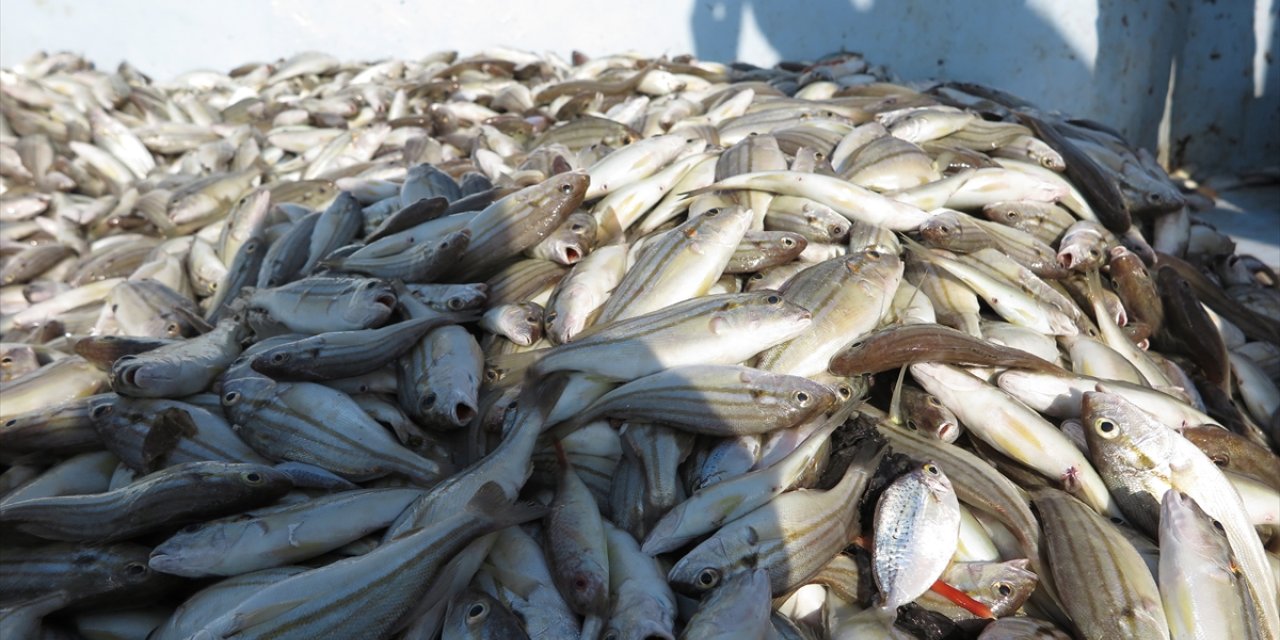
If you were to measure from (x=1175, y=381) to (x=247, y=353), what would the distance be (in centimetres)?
346

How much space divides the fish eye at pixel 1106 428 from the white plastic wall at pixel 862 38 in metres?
5.15

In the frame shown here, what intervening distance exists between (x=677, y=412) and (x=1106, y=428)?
1291 mm

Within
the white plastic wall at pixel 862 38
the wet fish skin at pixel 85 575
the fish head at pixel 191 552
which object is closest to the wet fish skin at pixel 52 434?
the wet fish skin at pixel 85 575

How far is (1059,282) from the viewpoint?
3.62 meters

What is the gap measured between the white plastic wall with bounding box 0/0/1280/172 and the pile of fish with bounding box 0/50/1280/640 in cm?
283

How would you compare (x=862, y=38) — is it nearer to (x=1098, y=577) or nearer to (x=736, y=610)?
(x=1098, y=577)

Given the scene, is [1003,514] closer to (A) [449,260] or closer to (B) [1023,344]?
(B) [1023,344]

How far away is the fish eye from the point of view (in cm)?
253

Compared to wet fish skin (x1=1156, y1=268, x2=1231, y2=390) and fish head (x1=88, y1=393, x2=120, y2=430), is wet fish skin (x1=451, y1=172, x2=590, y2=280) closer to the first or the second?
fish head (x1=88, y1=393, x2=120, y2=430)

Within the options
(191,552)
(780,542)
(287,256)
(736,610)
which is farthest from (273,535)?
(287,256)

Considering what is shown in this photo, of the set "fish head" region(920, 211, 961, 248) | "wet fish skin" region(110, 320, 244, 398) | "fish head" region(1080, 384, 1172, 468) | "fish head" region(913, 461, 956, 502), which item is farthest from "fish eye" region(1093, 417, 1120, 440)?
"wet fish skin" region(110, 320, 244, 398)

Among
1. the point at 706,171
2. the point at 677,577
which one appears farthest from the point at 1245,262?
the point at 677,577

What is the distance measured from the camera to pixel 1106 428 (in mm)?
2541

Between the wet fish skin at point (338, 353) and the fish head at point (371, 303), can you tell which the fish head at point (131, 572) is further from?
the fish head at point (371, 303)
